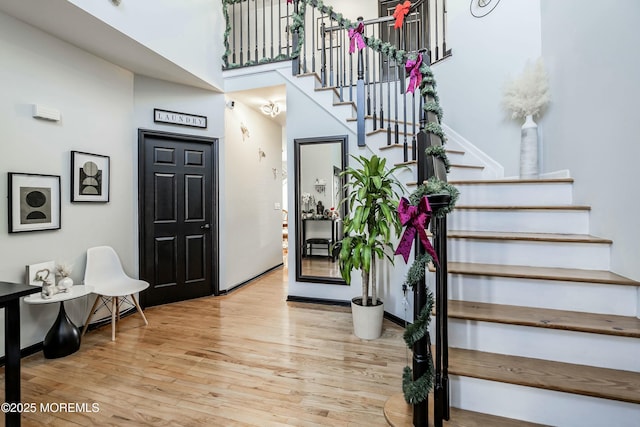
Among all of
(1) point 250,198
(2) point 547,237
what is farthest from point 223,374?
(1) point 250,198

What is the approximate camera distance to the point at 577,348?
1.39 m

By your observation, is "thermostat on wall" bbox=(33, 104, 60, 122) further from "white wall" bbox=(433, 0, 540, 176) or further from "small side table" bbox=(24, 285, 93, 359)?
"white wall" bbox=(433, 0, 540, 176)

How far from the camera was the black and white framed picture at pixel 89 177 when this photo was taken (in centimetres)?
279

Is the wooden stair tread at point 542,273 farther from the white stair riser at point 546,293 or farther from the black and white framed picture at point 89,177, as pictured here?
the black and white framed picture at point 89,177

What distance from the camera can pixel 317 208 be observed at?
377 cm

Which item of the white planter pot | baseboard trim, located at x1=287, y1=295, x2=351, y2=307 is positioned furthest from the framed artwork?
the white planter pot

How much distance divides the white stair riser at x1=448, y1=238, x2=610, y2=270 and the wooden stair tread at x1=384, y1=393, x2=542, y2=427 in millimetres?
875

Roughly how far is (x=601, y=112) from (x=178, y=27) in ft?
12.5

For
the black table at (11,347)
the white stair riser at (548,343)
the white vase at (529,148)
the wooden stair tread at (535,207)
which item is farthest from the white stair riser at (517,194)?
the black table at (11,347)

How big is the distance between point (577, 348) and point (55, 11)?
3.95m

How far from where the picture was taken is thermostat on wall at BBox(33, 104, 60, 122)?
246cm

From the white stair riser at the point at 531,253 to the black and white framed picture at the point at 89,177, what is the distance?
3.29 meters

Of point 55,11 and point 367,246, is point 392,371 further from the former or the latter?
point 55,11

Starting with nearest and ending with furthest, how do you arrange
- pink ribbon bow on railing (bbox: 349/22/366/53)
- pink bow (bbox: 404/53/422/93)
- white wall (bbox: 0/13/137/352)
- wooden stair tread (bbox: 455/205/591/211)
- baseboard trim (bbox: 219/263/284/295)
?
pink bow (bbox: 404/53/422/93), wooden stair tread (bbox: 455/205/591/211), white wall (bbox: 0/13/137/352), pink ribbon bow on railing (bbox: 349/22/366/53), baseboard trim (bbox: 219/263/284/295)
